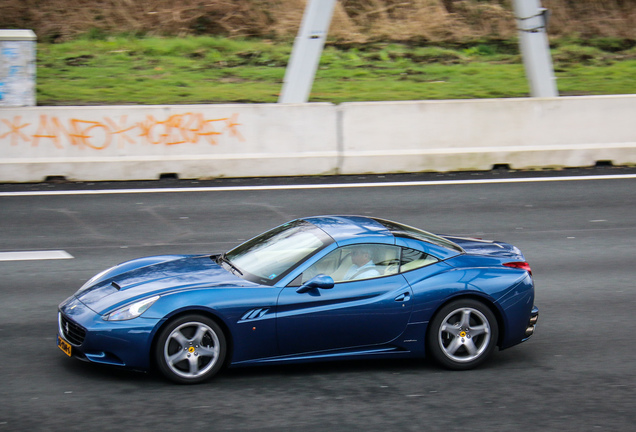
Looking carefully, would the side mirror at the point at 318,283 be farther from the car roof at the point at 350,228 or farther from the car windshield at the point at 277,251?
the car roof at the point at 350,228

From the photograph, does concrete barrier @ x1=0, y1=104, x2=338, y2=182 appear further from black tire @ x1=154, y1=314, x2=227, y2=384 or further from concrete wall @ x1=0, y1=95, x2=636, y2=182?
black tire @ x1=154, y1=314, x2=227, y2=384

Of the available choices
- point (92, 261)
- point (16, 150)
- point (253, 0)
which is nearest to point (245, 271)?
point (92, 261)

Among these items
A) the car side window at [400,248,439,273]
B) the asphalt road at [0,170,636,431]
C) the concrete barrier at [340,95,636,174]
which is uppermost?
the concrete barrier at [340,95,636,174]

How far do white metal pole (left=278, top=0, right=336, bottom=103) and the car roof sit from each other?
8569mm

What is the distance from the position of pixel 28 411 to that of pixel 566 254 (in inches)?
283

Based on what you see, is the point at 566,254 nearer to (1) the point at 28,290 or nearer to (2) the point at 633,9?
(1) the point at 28,290

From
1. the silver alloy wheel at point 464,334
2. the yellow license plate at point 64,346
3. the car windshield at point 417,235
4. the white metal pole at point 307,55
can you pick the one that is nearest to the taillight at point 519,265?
the car windshield at point 417,235

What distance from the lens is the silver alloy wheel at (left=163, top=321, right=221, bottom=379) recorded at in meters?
6.21

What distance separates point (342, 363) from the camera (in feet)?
23.0

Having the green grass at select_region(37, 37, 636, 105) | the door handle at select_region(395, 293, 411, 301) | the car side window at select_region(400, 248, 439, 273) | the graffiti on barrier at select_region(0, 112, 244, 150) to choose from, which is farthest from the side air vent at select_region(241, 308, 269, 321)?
the green grass at select_region(37, 37, 636, 105)

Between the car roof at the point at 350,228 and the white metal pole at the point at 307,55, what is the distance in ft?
28.1

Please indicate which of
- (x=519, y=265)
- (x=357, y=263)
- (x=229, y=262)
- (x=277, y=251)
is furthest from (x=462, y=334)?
(x=229, y=262)

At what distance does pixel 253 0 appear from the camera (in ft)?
90.0

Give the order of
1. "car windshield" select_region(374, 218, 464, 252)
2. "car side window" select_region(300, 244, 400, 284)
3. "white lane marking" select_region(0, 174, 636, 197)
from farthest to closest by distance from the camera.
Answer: "white lane marking" select_region(0, 174, 636, 197) → "car windshield" select_region(374, 218, 464, 252) → "car side window" select_region(300, 244, 400, 284)
